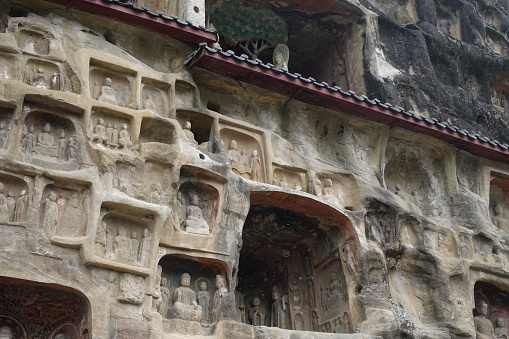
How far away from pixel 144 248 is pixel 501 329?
8037 mm

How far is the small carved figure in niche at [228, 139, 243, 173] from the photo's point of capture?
1179cm

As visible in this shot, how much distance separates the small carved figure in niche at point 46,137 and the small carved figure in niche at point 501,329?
956 centimetres

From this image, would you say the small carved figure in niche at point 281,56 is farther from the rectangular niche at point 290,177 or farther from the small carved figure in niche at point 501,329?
the small carved figure in niche at point 501,329

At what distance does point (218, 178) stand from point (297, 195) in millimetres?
1621

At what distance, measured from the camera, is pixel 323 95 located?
486 inches

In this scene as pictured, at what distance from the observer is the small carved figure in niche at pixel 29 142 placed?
31.8ft

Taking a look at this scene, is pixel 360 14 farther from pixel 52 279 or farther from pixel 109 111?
pixel 52 279

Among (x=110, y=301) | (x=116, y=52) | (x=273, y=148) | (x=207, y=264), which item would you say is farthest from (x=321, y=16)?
(x=110, y=301)

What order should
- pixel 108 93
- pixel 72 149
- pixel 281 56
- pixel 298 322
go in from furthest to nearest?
1. pixel 281 56
2. pixel 298 322
3. pixel 108 93
4. pixel 72 149

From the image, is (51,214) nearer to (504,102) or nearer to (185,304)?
(185,304)

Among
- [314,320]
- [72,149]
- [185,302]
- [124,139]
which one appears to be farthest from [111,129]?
[314,320]

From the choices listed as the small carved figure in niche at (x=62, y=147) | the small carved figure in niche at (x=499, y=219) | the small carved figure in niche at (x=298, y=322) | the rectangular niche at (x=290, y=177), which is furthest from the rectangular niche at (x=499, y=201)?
the small carved figure in niche at (x=62, y=147)

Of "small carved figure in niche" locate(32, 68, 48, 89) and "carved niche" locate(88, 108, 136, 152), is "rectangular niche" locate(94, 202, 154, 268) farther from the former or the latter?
"small carved figure in niche" locate(32, 68, 48, 89)

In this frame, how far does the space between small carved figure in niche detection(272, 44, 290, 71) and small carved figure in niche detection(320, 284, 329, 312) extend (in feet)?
19.0
